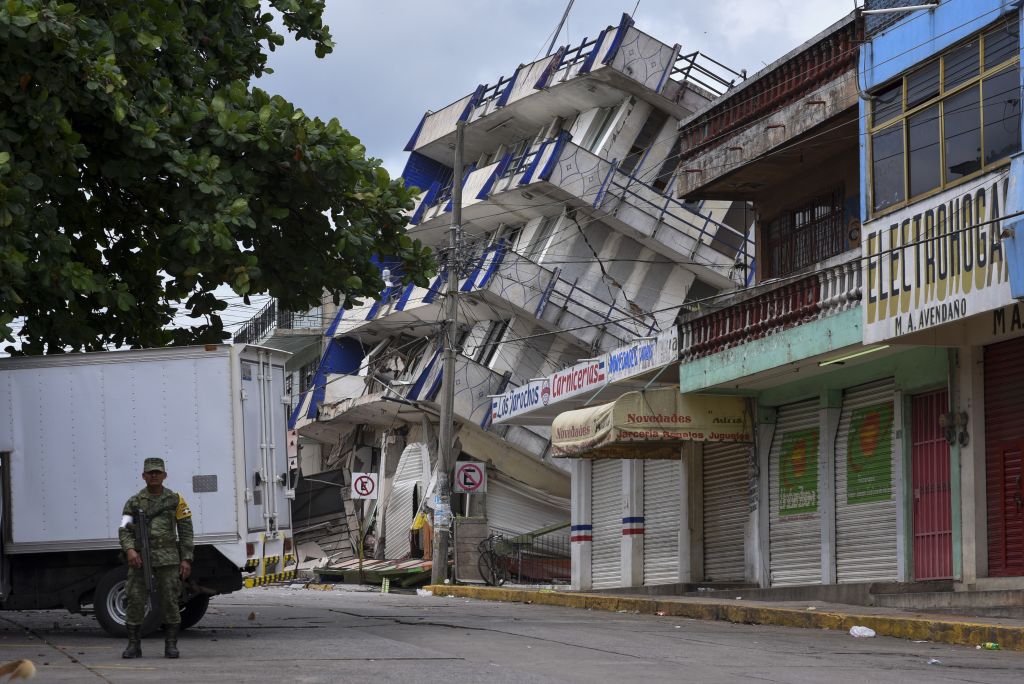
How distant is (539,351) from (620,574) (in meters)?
10.1

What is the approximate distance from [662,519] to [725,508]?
2.12 metres

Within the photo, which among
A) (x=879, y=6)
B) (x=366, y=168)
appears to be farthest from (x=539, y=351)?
(x=366, y=168)

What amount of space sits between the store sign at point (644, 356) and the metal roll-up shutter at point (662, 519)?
236 cm

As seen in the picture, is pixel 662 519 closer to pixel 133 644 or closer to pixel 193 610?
pixel 193 610

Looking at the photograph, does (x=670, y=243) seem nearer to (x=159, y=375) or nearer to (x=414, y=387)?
(x=414, y=387)

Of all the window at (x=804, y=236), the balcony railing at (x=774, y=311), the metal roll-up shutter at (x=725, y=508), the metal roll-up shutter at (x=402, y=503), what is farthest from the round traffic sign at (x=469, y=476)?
the metal roll-up shutter at (x=402, y=503)

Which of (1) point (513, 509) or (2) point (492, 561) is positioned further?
(1) point (513, 509)

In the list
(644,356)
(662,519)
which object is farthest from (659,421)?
(662,519)

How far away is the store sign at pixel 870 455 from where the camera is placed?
20656 mm

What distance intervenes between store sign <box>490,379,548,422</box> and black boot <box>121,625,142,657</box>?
1705 centimetres

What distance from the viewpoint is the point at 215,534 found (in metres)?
14.7

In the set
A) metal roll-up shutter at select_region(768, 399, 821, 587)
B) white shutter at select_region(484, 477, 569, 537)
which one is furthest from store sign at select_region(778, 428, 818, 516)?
white shutter at select_region(484, 477, 569, 537)

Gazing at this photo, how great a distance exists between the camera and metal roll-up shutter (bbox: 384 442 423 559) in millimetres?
41281

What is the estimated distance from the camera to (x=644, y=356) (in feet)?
81.7
